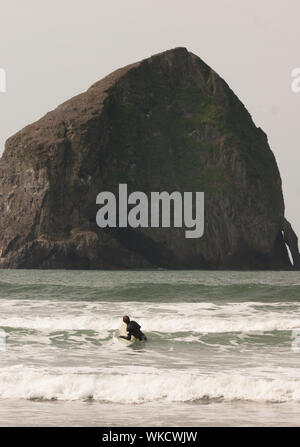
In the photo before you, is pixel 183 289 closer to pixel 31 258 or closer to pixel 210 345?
pixel 210 345

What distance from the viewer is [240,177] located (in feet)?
579

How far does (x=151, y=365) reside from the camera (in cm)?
2212

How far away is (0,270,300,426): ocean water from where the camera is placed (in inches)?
658

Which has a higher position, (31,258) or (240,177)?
(240,177)

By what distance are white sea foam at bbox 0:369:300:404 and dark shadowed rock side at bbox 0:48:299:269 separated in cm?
13089

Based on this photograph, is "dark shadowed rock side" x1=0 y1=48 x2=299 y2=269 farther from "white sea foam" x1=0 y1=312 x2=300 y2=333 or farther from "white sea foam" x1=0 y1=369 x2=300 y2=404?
"white sea foam" x1=0 y1=369 x2=300 y2=404

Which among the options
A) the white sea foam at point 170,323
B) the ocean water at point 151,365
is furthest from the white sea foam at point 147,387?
the white sea foam at point 170,323

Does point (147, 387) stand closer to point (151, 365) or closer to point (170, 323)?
point (151, 365)

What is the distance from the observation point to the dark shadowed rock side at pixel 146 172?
15700 centimetres

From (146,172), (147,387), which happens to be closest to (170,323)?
(147,387)

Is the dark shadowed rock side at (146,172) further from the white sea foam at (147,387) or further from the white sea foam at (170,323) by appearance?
the white sea foam at (147,387)

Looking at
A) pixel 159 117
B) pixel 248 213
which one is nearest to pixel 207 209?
pixel 248 213

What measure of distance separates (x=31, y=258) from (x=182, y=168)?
144ft
